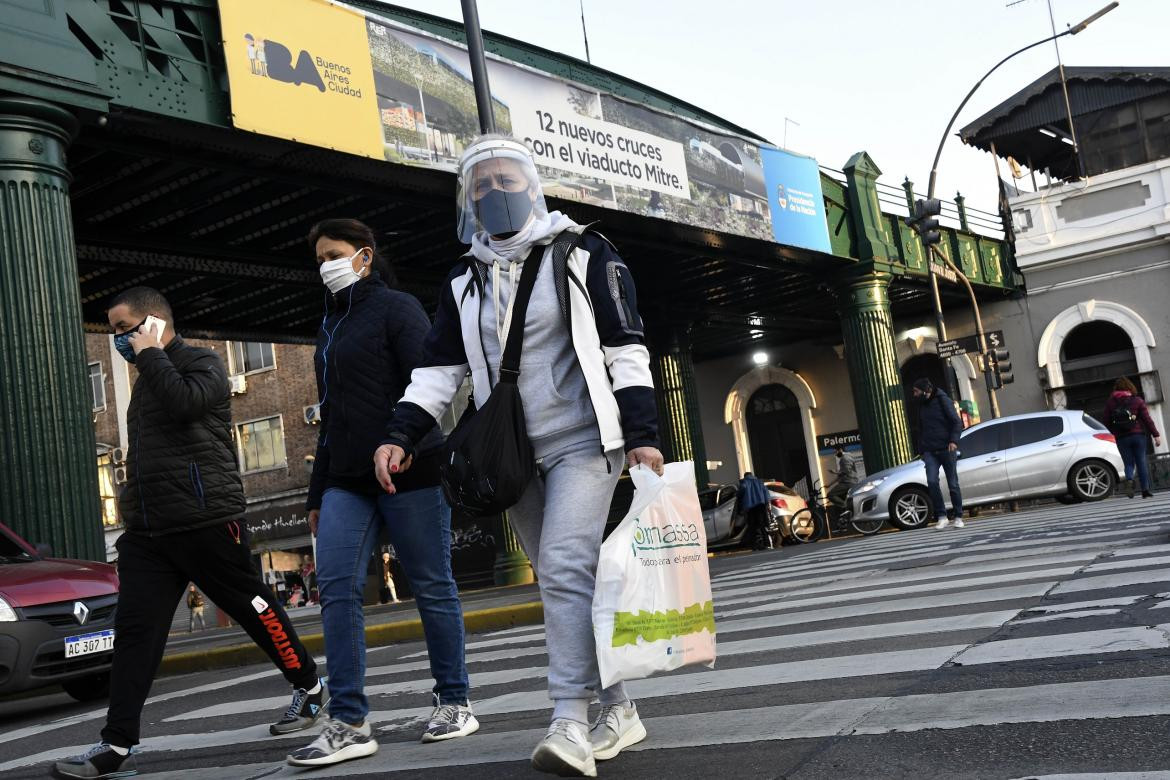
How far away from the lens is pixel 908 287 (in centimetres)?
2708

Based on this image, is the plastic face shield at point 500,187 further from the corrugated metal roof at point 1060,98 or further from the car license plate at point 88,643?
the corrugated metal roof at point 1060,98

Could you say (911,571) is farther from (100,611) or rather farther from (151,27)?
(151,27)

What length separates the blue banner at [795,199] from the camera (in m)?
19.4

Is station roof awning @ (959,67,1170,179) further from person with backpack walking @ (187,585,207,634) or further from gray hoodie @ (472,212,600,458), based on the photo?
gray hoodie @ (472,212,600,458)

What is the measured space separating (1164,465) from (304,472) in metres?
25.9

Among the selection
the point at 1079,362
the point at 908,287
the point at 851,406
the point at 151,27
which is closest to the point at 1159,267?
the point at 1079,362

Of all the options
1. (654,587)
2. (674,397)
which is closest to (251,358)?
(674,397)

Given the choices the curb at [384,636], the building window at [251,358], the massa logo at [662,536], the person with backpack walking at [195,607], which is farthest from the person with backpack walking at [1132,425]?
the building window at [251,358]

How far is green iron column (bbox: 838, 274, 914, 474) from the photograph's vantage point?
23.2 m

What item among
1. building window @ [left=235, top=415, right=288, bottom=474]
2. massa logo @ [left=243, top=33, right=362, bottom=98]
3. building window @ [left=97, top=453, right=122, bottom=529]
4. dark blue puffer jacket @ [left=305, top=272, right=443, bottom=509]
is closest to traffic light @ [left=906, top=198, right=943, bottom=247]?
massa logo @ [left=243, top=33, right=362, bottom=98]

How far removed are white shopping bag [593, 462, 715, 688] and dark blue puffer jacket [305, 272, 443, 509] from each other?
1.14m

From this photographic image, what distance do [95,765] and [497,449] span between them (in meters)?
2.03

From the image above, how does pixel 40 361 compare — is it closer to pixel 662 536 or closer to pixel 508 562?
pixel 662 536

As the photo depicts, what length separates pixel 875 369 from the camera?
77.5 feet
